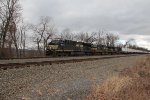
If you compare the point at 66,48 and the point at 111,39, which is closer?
the point at 66,48

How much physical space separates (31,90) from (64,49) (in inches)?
1149

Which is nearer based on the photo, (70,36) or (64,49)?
(64,49)

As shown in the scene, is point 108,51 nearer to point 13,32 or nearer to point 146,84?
point 13,32

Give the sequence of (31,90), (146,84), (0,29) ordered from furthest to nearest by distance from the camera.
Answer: (0,29) → (146,84) → (31,90)

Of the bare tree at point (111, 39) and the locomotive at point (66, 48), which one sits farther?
the bare tree at point (111, 39)

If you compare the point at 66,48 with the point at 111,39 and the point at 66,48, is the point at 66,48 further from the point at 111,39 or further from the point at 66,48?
the point at 111,39

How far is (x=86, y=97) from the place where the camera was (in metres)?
10.5

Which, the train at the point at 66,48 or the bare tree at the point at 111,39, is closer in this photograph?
the train at the point at 66,48

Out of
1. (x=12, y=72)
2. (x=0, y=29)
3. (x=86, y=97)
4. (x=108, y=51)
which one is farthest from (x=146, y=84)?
(x=108, y=51)

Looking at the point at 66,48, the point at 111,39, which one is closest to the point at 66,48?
the point at 66,48

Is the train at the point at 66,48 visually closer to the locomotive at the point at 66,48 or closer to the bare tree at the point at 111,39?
the locomotive at the point at 66,48

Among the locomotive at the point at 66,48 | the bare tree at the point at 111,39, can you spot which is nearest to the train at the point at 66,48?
the locomotive at the point at 66,48

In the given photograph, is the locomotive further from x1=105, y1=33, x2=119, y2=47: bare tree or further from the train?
x1=105, y1=33, x2=119, y2=47: bare tree

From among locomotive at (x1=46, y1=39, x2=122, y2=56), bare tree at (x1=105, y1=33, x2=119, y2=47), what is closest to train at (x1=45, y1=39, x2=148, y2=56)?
locomotive at (x1=46, y1=39, x2=122, y2=56)
